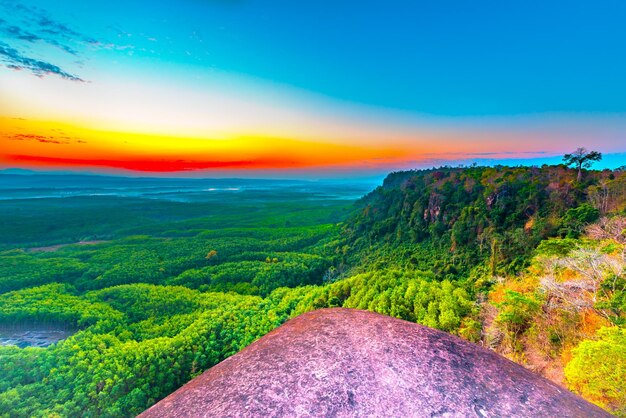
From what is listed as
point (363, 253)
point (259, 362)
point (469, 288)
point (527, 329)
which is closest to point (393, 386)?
point (259, 362)

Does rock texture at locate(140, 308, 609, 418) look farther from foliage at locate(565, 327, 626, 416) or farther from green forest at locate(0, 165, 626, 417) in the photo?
green forest at locate(0, 165, 626, 417)

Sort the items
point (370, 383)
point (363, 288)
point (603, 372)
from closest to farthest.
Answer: point (370, 383)
point (603, 372)
point (363, 288)

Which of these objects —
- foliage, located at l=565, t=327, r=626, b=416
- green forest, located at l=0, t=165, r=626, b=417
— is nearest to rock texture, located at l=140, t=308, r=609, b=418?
foliage, located at l=565, t=327, r=626, b=416

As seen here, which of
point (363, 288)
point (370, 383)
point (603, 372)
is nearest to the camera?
point (370, 383)

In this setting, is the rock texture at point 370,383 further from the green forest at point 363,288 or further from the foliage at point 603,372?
the green forest at point 363,288


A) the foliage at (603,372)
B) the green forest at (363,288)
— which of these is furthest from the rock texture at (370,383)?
the green forest at (363,288)

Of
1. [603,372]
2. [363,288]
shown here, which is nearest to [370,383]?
[603,372]

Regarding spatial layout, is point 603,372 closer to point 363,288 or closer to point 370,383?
point 370,383
